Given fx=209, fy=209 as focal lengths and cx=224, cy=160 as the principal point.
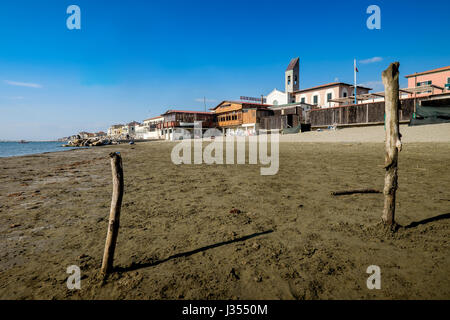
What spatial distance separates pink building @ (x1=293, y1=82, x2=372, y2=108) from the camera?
138 feet

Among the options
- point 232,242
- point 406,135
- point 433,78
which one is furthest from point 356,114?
point 232,242

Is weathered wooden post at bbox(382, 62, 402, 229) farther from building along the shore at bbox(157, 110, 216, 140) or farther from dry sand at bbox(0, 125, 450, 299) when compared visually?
building along the shore at bbox(157, 110, 216, 140)

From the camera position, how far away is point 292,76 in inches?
2189

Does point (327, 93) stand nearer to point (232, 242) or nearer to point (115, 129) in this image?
point (232, 242)

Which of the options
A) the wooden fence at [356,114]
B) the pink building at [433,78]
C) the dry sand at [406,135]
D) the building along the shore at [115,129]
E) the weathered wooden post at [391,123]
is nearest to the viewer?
the weathered wooden post at [391,123]

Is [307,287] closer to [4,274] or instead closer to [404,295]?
[404,295]

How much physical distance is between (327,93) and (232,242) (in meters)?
47.3

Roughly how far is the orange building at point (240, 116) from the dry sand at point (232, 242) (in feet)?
108

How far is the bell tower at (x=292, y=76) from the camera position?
55688 millimetres

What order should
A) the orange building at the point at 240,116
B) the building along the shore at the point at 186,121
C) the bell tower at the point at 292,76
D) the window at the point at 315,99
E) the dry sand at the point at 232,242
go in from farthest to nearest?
the bell tower at the point at 292,76 → the building along the shore at the point at 186,121 → the window at the point at 315,99 → the orange building at the point at 240,116 → the dry sand at the point at 232,242

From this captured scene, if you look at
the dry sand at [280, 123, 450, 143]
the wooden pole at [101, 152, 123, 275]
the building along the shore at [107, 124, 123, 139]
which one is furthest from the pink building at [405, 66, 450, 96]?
the building along the shore at [107, 124, 123, 139]

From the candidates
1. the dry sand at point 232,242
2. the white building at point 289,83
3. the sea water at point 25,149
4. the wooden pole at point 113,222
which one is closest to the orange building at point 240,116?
the white building at point 289,83

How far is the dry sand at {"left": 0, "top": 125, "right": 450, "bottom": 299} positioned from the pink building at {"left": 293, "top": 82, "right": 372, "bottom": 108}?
40056mm

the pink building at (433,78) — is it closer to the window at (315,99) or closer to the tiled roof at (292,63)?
the window at (315,99)
